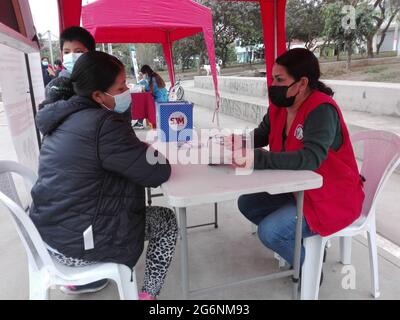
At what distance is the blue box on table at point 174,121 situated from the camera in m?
1.99

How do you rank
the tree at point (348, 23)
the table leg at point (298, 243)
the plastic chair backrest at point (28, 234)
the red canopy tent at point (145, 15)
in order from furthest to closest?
the tree at point (348, 23)
the red canopy tent at point (145, 15)
the table leg at point (298, 243)
the plastic chair backrest at point (28, 234)

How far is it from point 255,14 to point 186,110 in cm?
1935

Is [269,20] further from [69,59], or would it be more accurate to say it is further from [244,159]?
[244,159]

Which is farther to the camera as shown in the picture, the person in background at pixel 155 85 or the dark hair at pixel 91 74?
the person in background at pixel 155 85

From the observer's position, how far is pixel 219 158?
1589 millimetres

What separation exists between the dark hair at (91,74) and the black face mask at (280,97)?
789mm

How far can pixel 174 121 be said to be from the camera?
6.63ft

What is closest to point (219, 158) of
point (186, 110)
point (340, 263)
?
point (186, 110)

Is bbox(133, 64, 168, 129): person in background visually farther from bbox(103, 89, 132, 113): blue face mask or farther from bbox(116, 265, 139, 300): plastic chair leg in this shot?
bbox(116, 265, 139, 300): plastic chair leg

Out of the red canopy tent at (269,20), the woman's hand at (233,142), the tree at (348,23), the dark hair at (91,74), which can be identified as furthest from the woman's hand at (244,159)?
the tree at (348,23)

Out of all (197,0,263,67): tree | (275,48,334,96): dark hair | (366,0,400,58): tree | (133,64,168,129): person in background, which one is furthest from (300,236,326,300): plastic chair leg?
(197,0,263,67): tree

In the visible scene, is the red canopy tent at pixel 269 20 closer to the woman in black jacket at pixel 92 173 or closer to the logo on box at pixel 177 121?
the logo on box at pixel 177 121

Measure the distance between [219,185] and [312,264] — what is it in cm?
67

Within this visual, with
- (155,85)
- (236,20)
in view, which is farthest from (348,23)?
(155,85)
